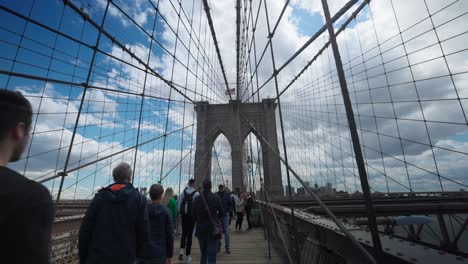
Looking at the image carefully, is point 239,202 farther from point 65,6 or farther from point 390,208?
point 65,6

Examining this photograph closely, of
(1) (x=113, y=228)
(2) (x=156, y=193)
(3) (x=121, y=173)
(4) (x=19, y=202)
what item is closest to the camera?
(4) (x=19, y=202)

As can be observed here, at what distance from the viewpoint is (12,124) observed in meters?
0.58

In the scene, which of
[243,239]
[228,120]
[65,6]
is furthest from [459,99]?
[228,120]

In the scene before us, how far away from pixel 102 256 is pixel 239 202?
14.9ft

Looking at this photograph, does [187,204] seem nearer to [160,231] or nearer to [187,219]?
[187,219]

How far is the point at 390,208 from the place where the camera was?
124 inches

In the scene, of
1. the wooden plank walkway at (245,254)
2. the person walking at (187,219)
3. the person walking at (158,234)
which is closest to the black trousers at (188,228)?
the person walking at (187,219)

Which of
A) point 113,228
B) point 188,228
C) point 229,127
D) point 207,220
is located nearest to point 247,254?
point 188,228

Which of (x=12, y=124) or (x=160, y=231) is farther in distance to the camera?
(x=160, y=231)

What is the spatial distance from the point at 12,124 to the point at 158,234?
145 cm

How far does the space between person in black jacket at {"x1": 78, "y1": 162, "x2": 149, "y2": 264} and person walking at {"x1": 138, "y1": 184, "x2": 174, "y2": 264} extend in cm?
35

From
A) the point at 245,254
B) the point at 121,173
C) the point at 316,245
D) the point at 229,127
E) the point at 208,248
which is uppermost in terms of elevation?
the point at 229,127

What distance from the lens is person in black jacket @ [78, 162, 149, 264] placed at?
123 cm

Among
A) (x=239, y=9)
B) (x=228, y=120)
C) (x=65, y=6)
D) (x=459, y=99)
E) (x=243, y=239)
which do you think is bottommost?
(x=243, y=239)
